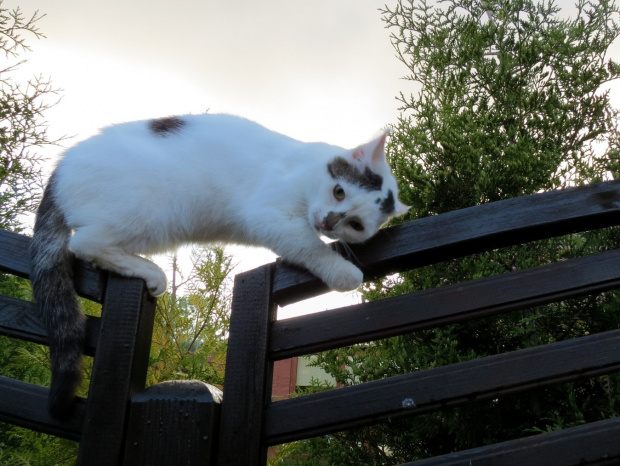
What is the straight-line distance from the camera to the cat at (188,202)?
5.05 ft

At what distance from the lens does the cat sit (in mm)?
1539

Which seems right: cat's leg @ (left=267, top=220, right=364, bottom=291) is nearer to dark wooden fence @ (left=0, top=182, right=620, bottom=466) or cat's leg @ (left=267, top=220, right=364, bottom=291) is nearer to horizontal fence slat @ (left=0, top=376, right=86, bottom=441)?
dark wooden fence @ (left=0, top=182, right=620, bottom=466)

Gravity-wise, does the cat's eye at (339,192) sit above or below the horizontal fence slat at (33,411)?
above

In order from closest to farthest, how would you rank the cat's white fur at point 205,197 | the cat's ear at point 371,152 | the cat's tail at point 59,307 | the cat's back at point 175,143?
the cat's tail at point 59,307
the cat's white fur at point 205,197
the cat's back at point 175,143
the cat's ear at point 371,152

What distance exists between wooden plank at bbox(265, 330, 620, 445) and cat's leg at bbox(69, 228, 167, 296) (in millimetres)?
514

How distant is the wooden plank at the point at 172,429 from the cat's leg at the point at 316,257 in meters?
0.46

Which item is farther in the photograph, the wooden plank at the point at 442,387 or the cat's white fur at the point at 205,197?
the cat's white fur at the point at 205,197

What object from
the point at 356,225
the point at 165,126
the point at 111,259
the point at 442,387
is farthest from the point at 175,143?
the point at 442,387

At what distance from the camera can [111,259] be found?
157cm

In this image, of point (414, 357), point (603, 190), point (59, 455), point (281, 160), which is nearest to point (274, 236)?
point (281, 160)

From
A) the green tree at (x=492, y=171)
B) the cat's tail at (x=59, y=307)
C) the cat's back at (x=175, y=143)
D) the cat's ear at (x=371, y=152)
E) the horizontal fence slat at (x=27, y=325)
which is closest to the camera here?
the cat's tail at (x=59, y=307)

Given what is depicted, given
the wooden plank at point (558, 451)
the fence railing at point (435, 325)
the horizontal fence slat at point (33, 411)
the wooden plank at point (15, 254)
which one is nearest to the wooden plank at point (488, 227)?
the fence railing at point (435, 325)

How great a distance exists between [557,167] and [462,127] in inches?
22.7

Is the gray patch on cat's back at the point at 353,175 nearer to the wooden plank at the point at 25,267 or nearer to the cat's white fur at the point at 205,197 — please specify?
the cat's white fur at the point at 205,197
